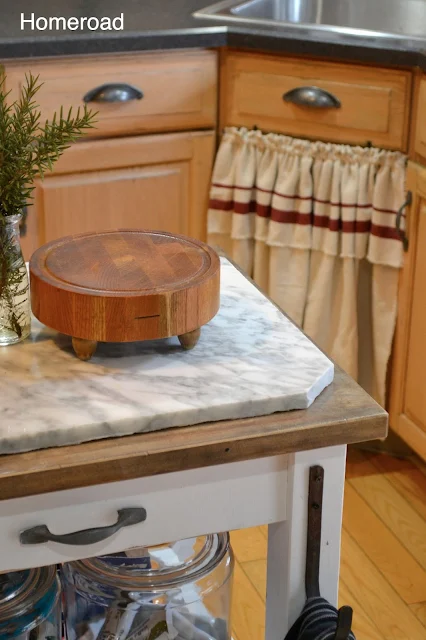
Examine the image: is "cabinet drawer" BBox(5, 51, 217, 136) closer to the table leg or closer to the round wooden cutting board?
the round wooden cutting board

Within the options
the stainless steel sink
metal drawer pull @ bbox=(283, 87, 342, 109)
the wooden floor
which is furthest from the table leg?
the stainless steel sink

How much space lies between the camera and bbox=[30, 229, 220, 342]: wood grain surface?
3.03ft

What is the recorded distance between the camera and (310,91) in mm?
1987

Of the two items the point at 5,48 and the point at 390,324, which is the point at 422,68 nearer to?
the point at 390,324

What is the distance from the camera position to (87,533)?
0.88m

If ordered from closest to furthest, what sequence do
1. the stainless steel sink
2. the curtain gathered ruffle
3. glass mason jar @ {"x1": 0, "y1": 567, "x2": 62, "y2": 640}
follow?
glass mason jar @ {"x1": 0, "y1": 567, "x2": 62, "y2": 640}, the curtain gathered ruffle, the stainless steel sink

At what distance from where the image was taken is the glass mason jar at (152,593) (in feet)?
3.63

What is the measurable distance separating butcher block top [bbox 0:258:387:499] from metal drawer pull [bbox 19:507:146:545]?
0.06m

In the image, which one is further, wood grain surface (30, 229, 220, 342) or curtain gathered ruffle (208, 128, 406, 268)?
curtain gathered ruffle (208, 128, 406, 268)

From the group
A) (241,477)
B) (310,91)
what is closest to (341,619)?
(241,477)

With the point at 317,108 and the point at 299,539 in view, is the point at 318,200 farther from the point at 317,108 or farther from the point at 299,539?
the point at 299,539

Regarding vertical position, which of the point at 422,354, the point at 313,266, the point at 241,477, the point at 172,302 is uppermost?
the point at 172,302

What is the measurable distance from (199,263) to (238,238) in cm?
116

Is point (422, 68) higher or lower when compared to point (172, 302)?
higher
